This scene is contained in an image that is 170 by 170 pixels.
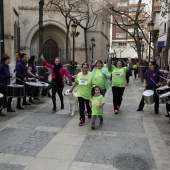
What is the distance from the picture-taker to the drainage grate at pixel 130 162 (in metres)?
4.64

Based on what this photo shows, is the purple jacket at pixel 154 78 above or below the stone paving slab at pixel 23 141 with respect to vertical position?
above

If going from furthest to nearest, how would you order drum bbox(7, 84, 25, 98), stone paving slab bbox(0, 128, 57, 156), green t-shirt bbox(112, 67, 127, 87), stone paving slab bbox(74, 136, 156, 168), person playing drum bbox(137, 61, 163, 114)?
person playing drum bbox(137, 61, 163, 114) < green t-shirt bbox(112, 67, 127, 87) < drum bbox(7, 84, 25, 98) < stone paving slab bbox(0, 128, 57, 156) < stone paving slab bbox(74, 136, 156, 168)

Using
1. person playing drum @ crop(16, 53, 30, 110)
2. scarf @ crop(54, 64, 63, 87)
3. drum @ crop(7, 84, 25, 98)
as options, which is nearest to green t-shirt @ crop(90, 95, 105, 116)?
scarf @ crop(54, 64, 63, 87)

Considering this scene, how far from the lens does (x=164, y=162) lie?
4914mm

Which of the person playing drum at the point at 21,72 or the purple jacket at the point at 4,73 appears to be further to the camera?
the person playing drum at the point at 21,72

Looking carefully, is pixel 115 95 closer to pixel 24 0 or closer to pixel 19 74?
pixel 19 74

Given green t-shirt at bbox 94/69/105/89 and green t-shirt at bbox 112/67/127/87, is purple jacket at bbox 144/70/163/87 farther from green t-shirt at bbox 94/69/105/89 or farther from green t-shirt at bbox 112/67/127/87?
green t-shirt at bbox 94/69/105/89

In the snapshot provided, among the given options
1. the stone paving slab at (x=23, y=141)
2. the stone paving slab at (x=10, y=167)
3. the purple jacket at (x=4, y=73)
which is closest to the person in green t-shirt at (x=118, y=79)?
the stone paving slab at (x=23, y=141)

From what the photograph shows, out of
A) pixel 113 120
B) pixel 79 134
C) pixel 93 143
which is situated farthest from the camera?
pixel 113 120

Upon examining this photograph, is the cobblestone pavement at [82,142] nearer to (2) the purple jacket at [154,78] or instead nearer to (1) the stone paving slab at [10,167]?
(1) the stone paving slab at [10,167]

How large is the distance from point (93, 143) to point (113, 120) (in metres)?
2.34

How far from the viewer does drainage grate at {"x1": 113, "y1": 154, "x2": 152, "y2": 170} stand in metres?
4.64

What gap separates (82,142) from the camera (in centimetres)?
591

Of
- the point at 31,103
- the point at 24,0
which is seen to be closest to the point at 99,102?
the point at 31,103
